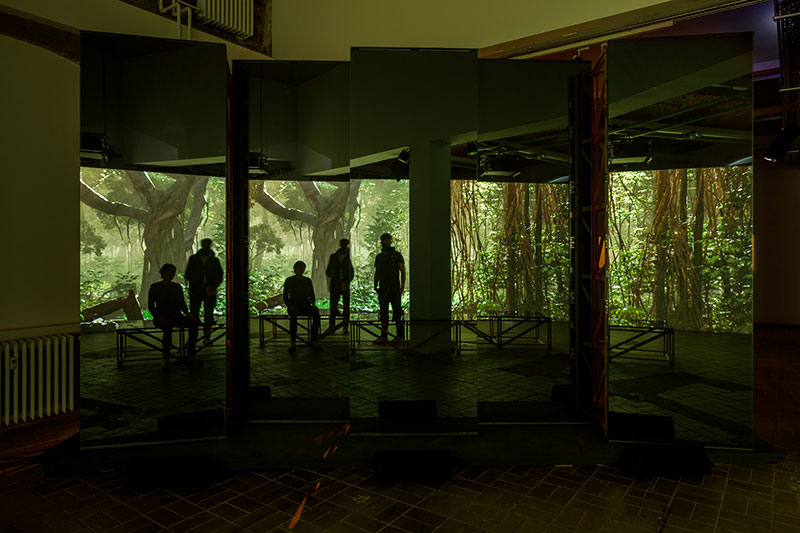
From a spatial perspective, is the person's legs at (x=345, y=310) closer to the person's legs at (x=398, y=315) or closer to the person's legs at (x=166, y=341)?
the person's legs at (x=398, y=315)

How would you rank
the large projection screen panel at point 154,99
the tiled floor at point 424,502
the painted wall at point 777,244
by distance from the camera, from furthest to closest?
the painted wall at point 777,244, the large projection screen panel at point 154,99, the tiled floor at point 424,502

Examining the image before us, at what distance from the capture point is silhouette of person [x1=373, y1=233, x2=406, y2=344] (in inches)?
171

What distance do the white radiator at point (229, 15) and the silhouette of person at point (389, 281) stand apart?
2.87 meters

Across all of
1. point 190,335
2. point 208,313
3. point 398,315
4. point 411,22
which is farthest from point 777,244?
point 190,335

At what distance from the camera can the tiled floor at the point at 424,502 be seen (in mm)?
3088

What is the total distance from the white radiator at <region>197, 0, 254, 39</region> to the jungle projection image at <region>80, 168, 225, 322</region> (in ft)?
6.51

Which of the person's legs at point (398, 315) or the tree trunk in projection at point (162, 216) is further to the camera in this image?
the person's legs at point (398, 315)

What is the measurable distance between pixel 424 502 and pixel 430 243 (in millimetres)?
2037

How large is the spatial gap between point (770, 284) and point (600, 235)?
31.3 feet

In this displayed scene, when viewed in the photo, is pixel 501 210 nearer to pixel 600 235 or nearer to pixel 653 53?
pixel 600 235

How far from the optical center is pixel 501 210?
473 cm

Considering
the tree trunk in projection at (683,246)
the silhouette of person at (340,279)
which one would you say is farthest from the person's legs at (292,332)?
the tree trunk in projection at (683,246)

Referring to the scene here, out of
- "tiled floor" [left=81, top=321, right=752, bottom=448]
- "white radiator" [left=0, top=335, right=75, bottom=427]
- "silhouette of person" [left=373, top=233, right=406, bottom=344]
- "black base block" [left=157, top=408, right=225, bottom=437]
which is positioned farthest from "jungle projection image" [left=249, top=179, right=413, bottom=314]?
"white radiator" [left=0, top=335, right=75, bottom=427]

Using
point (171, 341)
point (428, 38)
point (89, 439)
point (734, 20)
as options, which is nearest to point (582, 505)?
point (171, 341)
